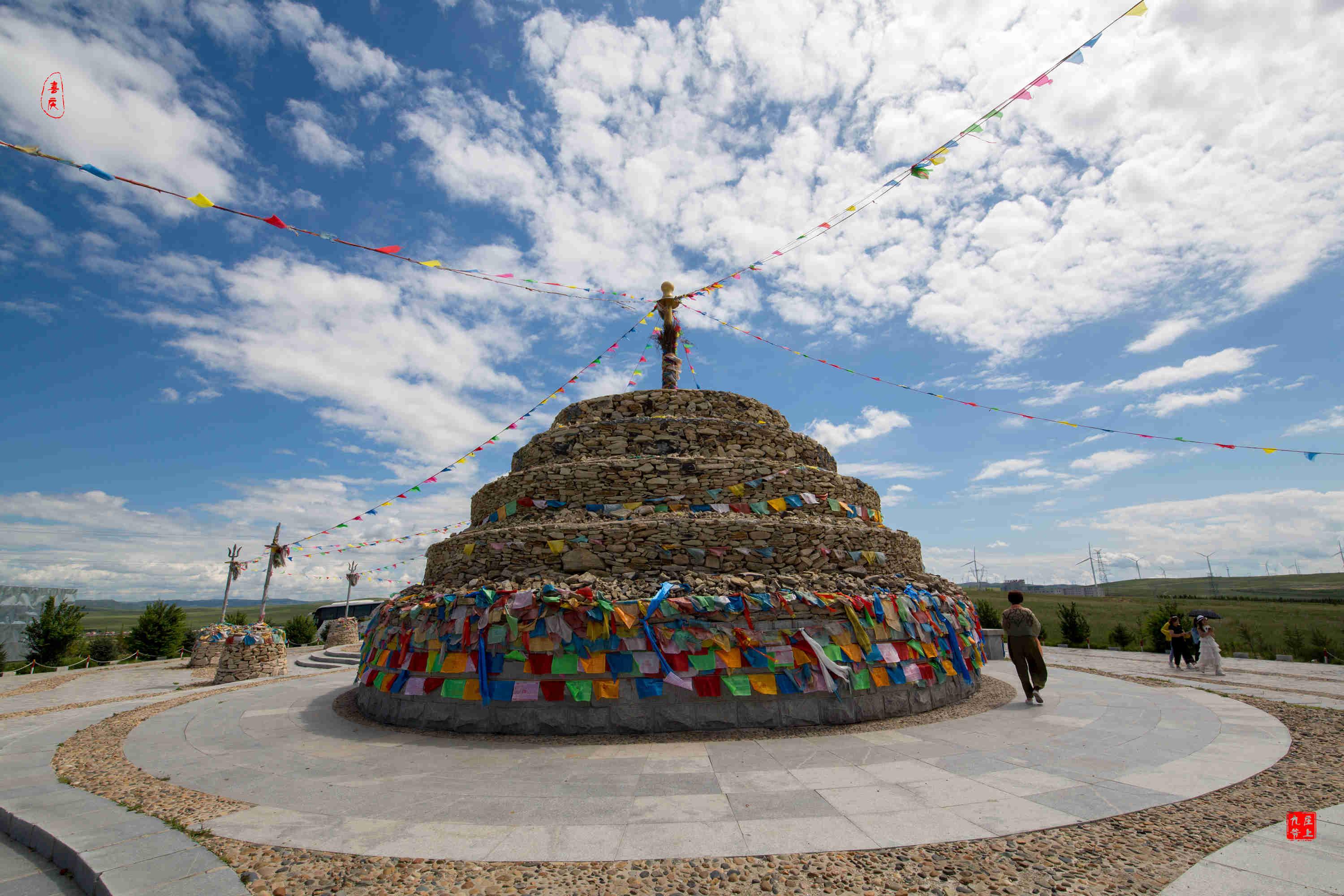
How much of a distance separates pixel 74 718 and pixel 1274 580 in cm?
19324

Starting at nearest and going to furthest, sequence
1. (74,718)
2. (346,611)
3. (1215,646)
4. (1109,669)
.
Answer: (74,718) < (1215,646) < (1109,669) < (346,611)

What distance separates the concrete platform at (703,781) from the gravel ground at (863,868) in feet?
0.48

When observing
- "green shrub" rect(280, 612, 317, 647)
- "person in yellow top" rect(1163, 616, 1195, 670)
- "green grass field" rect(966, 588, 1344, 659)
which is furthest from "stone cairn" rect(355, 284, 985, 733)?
"green shrub" rect(280, 612, 317, 647)

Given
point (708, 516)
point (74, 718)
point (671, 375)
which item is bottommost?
point (74, 718)

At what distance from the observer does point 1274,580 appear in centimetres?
13062

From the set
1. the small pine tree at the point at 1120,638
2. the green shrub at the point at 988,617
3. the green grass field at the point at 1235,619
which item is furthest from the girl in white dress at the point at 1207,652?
the green shrub at the point at 988,617

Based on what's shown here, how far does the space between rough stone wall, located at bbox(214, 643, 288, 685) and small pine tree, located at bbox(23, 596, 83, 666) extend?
A: 56.3 feet

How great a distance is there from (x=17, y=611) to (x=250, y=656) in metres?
28.7

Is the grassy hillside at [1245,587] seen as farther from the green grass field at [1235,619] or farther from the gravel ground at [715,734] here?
the gravel ground at [715,734]

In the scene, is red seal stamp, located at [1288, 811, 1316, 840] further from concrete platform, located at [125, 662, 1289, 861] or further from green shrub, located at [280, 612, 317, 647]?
green shrub, located at [280, 612, 317, 647]

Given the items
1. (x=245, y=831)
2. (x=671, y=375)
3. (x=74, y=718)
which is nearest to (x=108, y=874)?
(x=245, y=831)

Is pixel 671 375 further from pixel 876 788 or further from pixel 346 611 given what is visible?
pixel 346 611

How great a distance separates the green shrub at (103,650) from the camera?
32344 mm

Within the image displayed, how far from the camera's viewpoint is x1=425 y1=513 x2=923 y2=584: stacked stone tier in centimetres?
950
